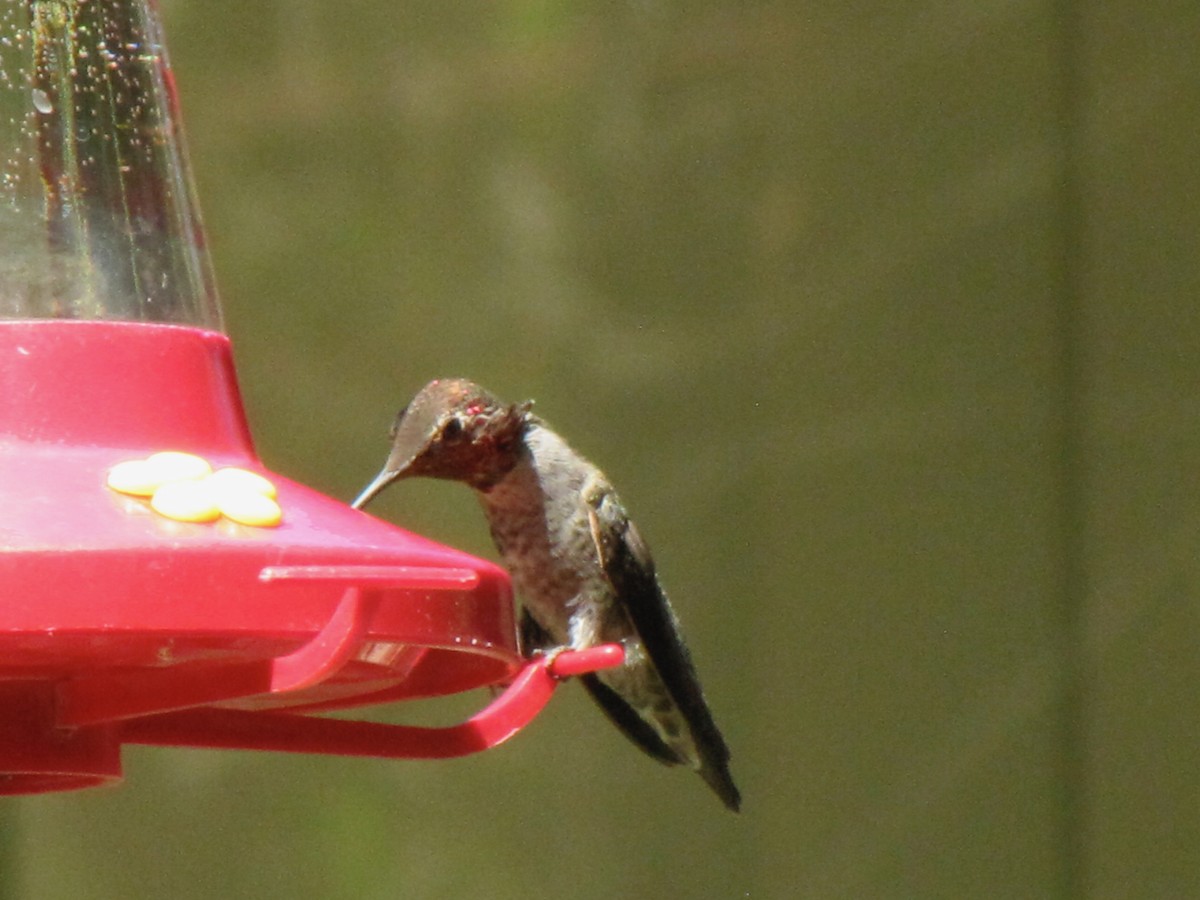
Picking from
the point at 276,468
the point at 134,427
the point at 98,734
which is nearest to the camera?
the point at 134,427

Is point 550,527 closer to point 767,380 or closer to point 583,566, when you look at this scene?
point 583,566

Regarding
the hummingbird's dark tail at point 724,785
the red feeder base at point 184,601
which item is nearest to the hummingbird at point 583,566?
the hummingbird's dark tail at point 724,785

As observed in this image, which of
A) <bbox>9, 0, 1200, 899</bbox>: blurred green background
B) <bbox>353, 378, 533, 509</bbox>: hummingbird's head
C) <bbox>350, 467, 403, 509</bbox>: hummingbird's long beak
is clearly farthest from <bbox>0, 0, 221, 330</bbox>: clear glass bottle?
<bbox>9, 0, 1200, 899</bbox>: blurred green background

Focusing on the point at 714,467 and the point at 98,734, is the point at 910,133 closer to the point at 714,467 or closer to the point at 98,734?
the point at 714,467

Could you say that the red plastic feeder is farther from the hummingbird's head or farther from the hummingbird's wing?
the hummingbird's wing

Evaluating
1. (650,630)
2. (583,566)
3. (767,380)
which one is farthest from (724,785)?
(767,380)

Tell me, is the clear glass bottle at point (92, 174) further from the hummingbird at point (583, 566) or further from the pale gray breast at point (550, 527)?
the pale gray breast at point (550, 527)

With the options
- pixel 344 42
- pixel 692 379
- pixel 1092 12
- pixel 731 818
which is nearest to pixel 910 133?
pixel 1092 12

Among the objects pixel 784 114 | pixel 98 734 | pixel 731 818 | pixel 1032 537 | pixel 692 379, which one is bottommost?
pixel 731 818
